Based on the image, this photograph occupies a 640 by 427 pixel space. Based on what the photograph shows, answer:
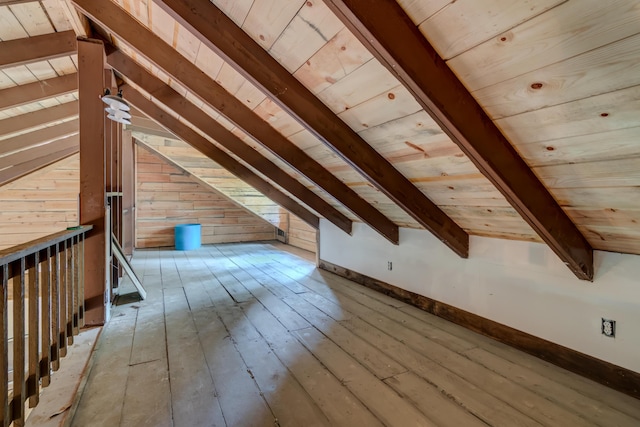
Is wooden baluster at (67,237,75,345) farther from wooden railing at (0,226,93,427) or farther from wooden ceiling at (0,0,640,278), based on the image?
wooden ceiling at (0,0,640,278)

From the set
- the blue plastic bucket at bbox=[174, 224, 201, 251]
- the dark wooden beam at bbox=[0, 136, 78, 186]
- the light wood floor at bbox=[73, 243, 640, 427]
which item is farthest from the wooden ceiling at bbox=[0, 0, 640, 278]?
the blue plastic bucket at bbox=[174, 224, 201, 251]

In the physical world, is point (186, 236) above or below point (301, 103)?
below

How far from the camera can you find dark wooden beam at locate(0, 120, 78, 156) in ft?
11.4

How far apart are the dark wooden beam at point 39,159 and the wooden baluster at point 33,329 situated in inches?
175

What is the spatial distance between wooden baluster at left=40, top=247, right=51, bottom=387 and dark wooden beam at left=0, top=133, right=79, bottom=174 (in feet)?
12.1

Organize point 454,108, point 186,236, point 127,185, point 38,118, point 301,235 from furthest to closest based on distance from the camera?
1. point 301,235
2. point 186,236
3. point 127,185
4. point 38,118
5. point 454,108

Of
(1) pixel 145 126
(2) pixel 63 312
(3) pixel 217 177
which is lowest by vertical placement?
(2) pixel 63 312

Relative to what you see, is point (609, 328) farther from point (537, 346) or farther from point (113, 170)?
point (113, 170)

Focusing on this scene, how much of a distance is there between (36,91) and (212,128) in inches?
55.5

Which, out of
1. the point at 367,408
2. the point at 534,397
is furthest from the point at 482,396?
the point at 367,408

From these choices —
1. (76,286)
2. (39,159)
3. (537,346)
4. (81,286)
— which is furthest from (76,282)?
(39,159)

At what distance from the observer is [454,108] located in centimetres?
117

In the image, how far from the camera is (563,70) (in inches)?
37.4

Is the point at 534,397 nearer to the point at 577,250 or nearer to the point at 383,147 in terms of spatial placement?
the point at 577,250
